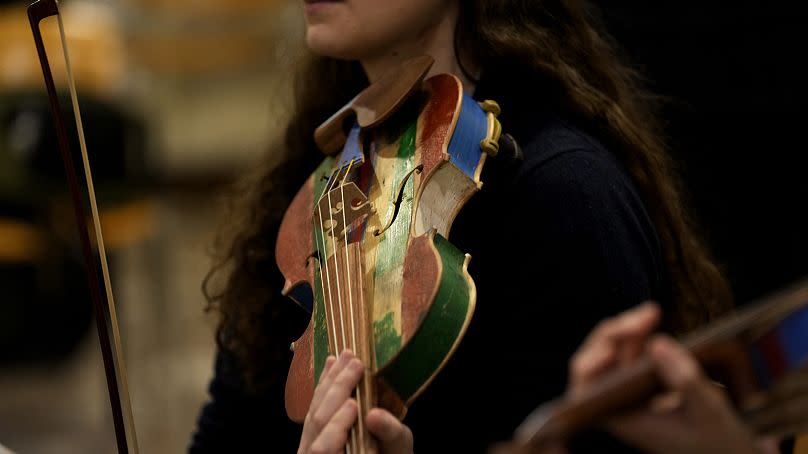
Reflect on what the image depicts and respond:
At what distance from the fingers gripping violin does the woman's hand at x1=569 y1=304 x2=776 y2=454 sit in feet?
0.79

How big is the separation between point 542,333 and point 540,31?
33 cm

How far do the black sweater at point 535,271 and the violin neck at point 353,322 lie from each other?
15 centimetres

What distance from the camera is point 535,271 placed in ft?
3.07

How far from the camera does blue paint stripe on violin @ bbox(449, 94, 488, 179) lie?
886 mm

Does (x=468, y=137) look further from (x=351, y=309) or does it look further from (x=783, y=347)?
(x=783, y=347)

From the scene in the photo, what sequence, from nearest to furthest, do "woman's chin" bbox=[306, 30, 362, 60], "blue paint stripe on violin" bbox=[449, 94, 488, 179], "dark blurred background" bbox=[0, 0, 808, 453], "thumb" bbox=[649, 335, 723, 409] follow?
1. "thumb" bbox=[649, 335, 723, 409]
2. "blue paint stripe on violin" bbox=[449, 94, 488, 179]
3. "woman's chin" bbox=[306, 30, 362, 60]
4. "dark blurred background" bbox=[0, 0, 808, 453]

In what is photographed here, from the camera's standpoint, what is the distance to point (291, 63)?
4.43ft

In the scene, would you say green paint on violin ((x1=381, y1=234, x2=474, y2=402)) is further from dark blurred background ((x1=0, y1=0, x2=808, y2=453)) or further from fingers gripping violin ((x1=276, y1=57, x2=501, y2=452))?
dark blurred background ((x1=0, y1=0, x2=808, y2=453))

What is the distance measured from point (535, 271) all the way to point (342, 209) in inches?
6.8

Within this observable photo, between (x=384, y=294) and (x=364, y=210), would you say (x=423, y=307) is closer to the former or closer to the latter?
(x=384, y=294)

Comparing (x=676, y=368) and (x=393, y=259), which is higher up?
(x=676, y=368)

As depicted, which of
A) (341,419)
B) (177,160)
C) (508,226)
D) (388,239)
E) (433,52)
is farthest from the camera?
(177,160)

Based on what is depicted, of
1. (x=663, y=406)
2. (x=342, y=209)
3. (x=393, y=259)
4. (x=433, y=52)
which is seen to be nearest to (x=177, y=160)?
(x=433, y=52)

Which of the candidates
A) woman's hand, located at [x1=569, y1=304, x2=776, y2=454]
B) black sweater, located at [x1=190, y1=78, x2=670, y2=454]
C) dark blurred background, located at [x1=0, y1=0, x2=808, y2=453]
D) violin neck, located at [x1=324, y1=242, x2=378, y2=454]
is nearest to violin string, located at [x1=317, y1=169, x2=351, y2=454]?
violin neck, located at [x1=324, y1=242, x2=378, y2=454]
